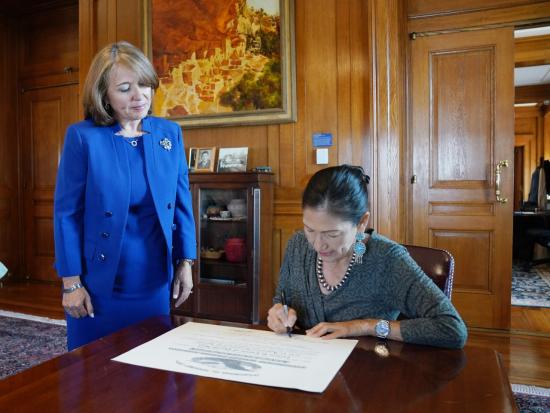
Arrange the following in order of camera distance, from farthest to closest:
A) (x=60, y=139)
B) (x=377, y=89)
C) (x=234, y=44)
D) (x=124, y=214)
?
1. (x=60, y=139)
2. (x=234, y=44)
3. (x=377, y=89)
4. (x=124, y=214)

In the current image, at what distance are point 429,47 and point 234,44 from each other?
1.58 metres

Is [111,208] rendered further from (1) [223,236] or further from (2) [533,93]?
(2) [533,93]

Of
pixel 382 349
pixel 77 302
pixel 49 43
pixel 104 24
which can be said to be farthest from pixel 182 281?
pixel 49 43

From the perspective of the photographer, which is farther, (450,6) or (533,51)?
(533,51)

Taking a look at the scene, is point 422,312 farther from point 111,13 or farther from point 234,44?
point 111,13

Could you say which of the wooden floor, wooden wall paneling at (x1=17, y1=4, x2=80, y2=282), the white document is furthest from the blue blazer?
wooden wall paneling at (x1=17, y1=4, x2=80, y2=282)

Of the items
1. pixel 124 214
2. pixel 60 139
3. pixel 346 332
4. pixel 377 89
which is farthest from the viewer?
pixel 60 139

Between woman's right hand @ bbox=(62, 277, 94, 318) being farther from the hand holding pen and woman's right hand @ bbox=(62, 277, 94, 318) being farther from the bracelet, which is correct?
the hand holding pen

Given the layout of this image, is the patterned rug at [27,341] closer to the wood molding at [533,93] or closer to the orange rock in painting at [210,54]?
the orange rock in painting at [210,54]

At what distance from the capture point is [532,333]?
11.5 ft

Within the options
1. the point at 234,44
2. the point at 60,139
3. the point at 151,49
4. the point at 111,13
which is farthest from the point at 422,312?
the point at 60,139

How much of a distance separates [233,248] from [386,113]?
5.11 feet

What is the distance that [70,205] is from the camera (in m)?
1.47

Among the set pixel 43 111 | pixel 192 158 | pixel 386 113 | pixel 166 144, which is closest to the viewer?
pixel 166 144
